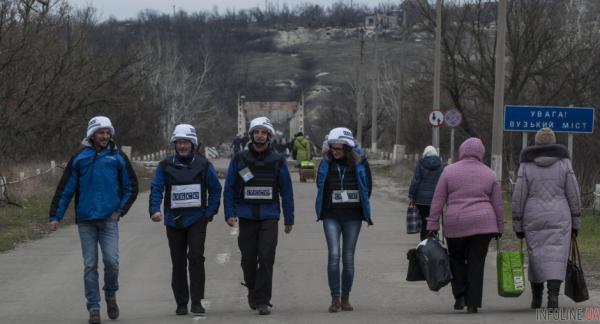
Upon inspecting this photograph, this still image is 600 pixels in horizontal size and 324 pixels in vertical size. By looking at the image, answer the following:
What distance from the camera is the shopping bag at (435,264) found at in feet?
35.8

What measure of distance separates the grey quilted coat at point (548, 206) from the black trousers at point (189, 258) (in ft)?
10.1

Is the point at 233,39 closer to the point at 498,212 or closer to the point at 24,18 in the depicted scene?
the point at 24,18

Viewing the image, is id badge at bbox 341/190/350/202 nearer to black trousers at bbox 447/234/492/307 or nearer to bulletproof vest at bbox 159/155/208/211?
black trousers at bbox 447/234/492/307

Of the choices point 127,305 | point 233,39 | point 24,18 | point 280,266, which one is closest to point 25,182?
point 24,18

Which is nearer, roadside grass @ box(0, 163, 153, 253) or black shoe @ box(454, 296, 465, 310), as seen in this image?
black shoe @ box(454, 296, 465, 310)

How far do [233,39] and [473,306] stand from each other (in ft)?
498

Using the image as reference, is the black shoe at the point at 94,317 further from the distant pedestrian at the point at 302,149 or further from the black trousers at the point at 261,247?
the distant pedestrian at the point at 302,149

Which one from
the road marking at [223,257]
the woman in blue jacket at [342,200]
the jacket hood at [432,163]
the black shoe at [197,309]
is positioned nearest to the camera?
the black shoe at [197,309]

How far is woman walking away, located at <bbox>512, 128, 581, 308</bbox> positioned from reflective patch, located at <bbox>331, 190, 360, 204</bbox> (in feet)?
5.05

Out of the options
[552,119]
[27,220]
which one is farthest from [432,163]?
[27,220]

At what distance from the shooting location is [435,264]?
1098 cm

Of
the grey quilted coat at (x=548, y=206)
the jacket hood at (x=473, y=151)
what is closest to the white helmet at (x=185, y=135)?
the jacket hood at (x=473, y=151)

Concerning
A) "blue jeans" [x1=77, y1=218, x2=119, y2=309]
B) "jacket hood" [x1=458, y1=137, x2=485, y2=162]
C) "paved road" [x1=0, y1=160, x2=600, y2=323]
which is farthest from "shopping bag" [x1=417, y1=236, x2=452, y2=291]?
"blue jeans" [x1=77, y1=218, x2=119, y2=309]

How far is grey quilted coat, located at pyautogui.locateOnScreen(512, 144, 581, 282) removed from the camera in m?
10.9
